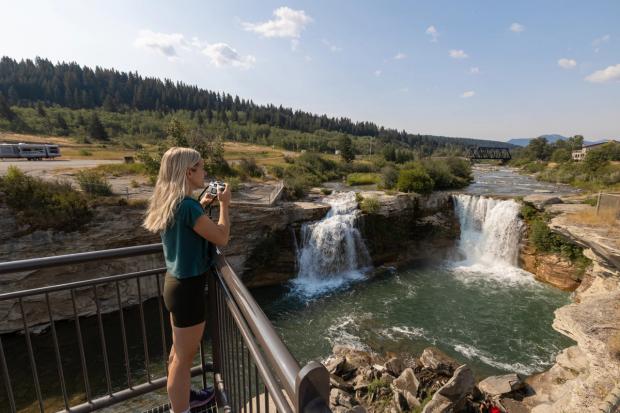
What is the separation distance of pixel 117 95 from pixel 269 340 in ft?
402

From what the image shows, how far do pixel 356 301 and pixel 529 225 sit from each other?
416 inches

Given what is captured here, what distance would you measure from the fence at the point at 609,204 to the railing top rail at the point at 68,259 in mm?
15679

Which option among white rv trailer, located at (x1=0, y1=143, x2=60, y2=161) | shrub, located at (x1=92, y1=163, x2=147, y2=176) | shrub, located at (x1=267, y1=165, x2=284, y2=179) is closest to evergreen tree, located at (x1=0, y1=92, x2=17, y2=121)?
white rv trailer, located at (x1=0, y1=143, x2=60, y2=161)

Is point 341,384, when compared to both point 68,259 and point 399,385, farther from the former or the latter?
point 68,259

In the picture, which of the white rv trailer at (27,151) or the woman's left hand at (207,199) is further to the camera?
the white rv trailer at (27,151)

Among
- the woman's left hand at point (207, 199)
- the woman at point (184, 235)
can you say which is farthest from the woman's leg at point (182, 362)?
the woman's left hand at point (207, 199)

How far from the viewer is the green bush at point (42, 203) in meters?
11.7

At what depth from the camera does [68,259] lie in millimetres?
2584

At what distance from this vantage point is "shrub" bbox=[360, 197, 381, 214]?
18125mm

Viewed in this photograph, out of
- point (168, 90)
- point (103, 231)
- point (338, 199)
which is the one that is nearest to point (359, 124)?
A: point (168, 90)

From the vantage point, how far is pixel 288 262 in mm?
16859

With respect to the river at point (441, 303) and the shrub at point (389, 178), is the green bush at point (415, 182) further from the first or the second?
the river at point (441, 303)

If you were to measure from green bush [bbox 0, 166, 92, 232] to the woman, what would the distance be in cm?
1263

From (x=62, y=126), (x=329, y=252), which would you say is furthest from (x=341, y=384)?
(x=62, y=126)
